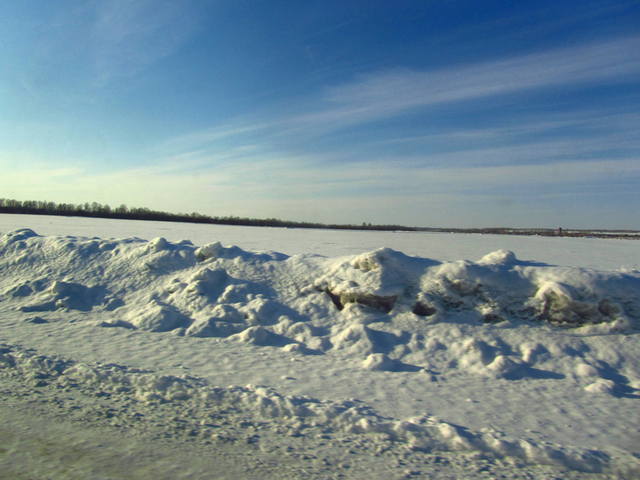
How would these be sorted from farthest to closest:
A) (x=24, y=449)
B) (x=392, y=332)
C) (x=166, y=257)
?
(x=166, y=257) < (x=392, y=332) < (x=24, y=449)

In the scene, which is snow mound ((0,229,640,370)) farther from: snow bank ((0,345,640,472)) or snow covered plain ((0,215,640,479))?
snow bank ((0,345,640,472))

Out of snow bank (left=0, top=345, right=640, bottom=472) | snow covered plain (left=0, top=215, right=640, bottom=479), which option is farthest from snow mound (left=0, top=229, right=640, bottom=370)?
snow bank (left=0, top=345, right=640, bottom=472)

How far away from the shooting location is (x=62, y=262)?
8297 millimetres

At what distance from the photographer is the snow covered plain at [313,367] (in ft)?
9.86

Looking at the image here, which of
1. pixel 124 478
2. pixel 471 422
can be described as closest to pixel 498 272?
pixel 471 422

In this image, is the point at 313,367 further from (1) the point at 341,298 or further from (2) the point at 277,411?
(1) the point at 341,298

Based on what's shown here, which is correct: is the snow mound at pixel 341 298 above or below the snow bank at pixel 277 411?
above

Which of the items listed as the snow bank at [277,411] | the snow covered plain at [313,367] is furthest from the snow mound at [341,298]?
the snow bank at [277,411]

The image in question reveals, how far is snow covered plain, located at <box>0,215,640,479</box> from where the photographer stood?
9.86 ft

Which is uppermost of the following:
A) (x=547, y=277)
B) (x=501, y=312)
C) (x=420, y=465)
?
(x=547, y=277)

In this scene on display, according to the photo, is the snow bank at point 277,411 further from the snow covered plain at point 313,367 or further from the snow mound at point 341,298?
the snow mound at point 341,298

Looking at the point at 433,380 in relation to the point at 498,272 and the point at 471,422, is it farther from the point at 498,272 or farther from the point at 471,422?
the point at 498,272

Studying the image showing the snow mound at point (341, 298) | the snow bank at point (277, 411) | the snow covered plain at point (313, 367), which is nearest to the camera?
the snow covered plain at point (313, 367)

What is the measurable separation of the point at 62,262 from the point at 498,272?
27.2ft
